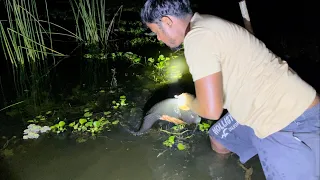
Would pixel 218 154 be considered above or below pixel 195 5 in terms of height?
below

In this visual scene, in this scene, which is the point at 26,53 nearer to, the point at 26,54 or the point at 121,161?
the point at 26,54

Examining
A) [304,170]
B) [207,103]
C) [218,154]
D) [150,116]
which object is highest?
[207,103]

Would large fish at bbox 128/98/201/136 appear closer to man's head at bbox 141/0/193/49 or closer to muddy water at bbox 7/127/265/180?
muddy water at bbox 7/127/265/180

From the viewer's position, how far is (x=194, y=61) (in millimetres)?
2070

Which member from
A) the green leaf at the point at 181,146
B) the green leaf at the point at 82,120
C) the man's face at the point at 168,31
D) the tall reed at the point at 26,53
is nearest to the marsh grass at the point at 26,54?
the tall reed at the point at 26,53

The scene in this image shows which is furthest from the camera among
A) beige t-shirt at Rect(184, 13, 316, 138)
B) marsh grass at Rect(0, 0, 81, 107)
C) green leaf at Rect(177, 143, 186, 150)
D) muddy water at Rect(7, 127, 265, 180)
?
marsh grass at Rect(0, 0, 81, 107)

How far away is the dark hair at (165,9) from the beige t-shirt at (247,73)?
0.09 metres

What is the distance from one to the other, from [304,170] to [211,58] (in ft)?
3.11

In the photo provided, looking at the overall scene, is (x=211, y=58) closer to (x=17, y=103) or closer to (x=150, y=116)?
(x=150, y=116)

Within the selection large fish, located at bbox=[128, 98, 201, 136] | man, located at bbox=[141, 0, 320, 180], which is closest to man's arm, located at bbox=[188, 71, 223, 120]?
man, located at bbox=[141, 0, 320, 180]

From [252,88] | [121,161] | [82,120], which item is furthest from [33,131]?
[252,88]

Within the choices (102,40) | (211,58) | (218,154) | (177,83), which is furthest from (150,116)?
(102,40)

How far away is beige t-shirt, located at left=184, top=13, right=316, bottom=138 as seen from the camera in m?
2.06

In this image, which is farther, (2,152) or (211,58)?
(2,152)
